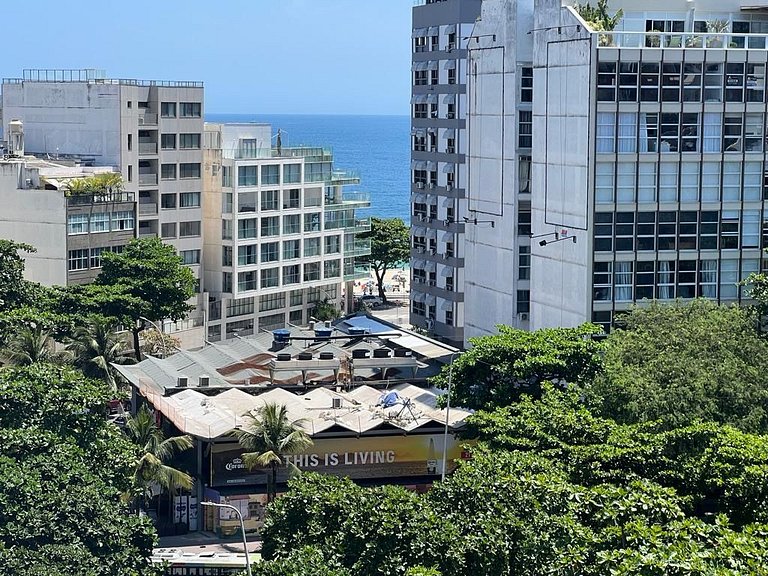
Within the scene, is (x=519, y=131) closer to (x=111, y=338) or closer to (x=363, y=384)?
(x=363, y=384)

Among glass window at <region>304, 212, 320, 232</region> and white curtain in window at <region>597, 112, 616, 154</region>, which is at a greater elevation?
white curtain in window at <region>597, 112, 616, 154</region>

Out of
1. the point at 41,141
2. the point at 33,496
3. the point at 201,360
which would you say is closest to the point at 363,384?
the point at 201,360

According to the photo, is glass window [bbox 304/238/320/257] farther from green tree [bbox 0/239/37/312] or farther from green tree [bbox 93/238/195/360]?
green tree [bbox 0/239/37/312]

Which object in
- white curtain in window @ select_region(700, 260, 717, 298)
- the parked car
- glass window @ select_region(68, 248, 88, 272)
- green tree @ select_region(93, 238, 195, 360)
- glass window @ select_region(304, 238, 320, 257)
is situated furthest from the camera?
the parked car

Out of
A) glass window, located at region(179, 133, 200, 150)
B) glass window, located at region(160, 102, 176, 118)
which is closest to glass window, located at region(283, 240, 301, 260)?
glass window, located at region(179, 133, 200, 150)

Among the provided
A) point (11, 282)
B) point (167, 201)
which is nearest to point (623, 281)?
point (11, 282)

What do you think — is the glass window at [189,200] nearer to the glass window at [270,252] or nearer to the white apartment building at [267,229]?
the white apartment building at [267,229]
